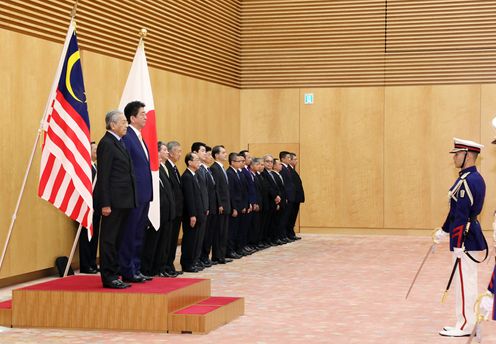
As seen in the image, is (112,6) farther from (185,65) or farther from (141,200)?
(141,200)

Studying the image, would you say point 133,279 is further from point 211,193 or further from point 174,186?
point 211,193

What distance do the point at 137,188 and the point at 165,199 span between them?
247 centimetres

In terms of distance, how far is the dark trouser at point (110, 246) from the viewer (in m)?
6.93

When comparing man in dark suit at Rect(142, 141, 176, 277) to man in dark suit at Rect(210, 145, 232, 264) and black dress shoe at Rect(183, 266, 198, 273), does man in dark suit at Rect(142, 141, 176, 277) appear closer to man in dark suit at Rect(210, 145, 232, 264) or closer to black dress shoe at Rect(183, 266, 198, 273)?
black dress shoe at Rect(183, 266, 198, 273)

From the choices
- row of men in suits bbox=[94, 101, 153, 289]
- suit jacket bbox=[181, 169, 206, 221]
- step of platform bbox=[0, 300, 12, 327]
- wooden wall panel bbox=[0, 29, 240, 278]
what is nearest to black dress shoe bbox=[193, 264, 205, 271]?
suit jacket bbox=[181, 169, 206, 221]

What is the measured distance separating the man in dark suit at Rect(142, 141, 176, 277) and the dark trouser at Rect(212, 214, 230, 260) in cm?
160

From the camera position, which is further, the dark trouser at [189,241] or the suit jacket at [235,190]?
the suit jacket at [235,190]

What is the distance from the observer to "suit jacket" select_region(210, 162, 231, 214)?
11344mm

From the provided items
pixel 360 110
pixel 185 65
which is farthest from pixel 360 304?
pixel 360 110

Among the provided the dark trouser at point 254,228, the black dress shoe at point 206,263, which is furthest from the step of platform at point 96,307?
the dark trouser at point 254,228

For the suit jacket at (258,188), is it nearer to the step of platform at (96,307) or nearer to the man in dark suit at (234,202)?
the man in dark suit at (234,202)

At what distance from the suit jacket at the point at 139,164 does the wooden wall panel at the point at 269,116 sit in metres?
10.3

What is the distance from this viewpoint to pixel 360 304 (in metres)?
8.17

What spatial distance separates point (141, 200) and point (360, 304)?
240cm
